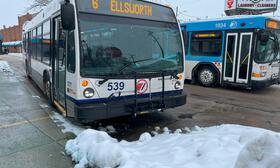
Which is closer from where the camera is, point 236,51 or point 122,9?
point 122,9

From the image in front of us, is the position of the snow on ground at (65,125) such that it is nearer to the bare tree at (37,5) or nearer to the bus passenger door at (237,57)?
the bus passenger door at (237,57)

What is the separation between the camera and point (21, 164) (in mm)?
3539

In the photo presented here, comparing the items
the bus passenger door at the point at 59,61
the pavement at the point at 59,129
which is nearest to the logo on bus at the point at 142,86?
the pavement at the point at 59,129

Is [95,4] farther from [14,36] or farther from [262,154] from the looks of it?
[14,36]

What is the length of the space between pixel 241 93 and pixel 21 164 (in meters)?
8.31

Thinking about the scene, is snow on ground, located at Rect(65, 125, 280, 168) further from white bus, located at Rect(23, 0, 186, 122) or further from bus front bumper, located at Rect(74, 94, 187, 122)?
white bus, located at Rect(23, 0, 186, 122)

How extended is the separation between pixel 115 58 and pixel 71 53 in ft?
2.70

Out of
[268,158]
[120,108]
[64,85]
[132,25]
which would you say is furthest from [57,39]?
[268,158]

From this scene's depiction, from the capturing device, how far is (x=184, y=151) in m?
3.38

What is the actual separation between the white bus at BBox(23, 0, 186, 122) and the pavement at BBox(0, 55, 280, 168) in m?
0.60

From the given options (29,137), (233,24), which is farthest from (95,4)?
(233,24)

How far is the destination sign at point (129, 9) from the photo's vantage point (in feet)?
14.2

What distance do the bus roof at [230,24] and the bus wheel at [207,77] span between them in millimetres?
1840

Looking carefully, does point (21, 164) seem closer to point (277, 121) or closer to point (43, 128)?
point (43, 128)
